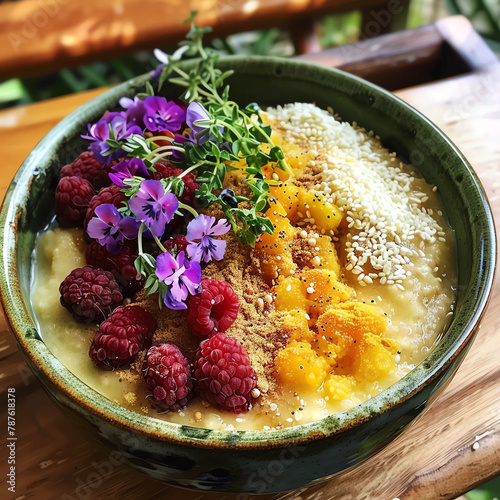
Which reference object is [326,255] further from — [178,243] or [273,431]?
[273,431]

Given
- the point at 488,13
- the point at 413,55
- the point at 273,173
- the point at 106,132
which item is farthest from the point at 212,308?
the point at 488,13

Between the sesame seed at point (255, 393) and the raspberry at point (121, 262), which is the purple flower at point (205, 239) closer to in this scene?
the raspberry at point (121, 262)

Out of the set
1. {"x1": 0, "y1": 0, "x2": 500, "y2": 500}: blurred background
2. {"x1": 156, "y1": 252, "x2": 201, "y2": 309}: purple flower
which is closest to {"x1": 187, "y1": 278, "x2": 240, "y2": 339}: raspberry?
{"x1": 156, "y1": 252, "x2": 201, "y2": 309}: purple flower

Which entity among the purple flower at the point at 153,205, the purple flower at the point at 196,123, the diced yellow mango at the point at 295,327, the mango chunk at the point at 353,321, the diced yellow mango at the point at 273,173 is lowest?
the diced yellow mango at the point at 295,327

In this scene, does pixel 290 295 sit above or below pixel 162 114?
below

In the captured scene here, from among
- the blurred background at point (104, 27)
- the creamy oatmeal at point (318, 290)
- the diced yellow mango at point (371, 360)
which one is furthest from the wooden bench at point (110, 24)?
the diced yellow mango at point (371, 360)

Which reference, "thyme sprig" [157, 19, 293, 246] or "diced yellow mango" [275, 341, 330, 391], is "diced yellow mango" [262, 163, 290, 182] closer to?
"thyme sprig" [157, 19, 293, 246]
